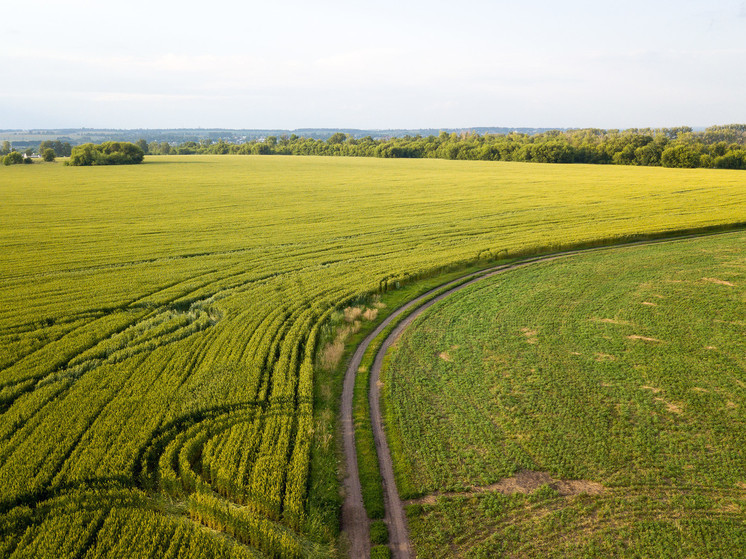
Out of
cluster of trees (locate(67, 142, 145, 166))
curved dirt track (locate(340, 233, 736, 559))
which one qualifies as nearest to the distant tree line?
cluster of trees (locate(67, 142, 145, 166))

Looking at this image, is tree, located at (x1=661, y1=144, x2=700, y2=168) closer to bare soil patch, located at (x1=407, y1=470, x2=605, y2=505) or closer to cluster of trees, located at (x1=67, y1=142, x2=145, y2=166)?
bare soil patch, located at (x1=407, y1=470, x2=605, y2=505)

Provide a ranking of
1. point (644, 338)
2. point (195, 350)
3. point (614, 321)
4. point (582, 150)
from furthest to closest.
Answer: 1. point (582, 150)
2. point (614, 321)
3. point (644, 338)
4. point (195, 350)

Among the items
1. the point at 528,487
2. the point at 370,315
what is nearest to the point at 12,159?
the point at 370,315

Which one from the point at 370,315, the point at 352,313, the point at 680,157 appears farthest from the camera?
the point at 680,157

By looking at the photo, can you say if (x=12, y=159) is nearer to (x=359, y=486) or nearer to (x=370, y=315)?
(x=370, y=315)

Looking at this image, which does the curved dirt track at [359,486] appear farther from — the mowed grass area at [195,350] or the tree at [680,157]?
the tree at [680,157]

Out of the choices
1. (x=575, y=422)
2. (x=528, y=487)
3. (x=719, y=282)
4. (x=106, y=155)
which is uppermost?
(x=106, y=155)

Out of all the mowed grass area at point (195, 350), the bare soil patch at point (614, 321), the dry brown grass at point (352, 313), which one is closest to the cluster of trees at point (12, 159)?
the mowed grass area at point (195, 350)
